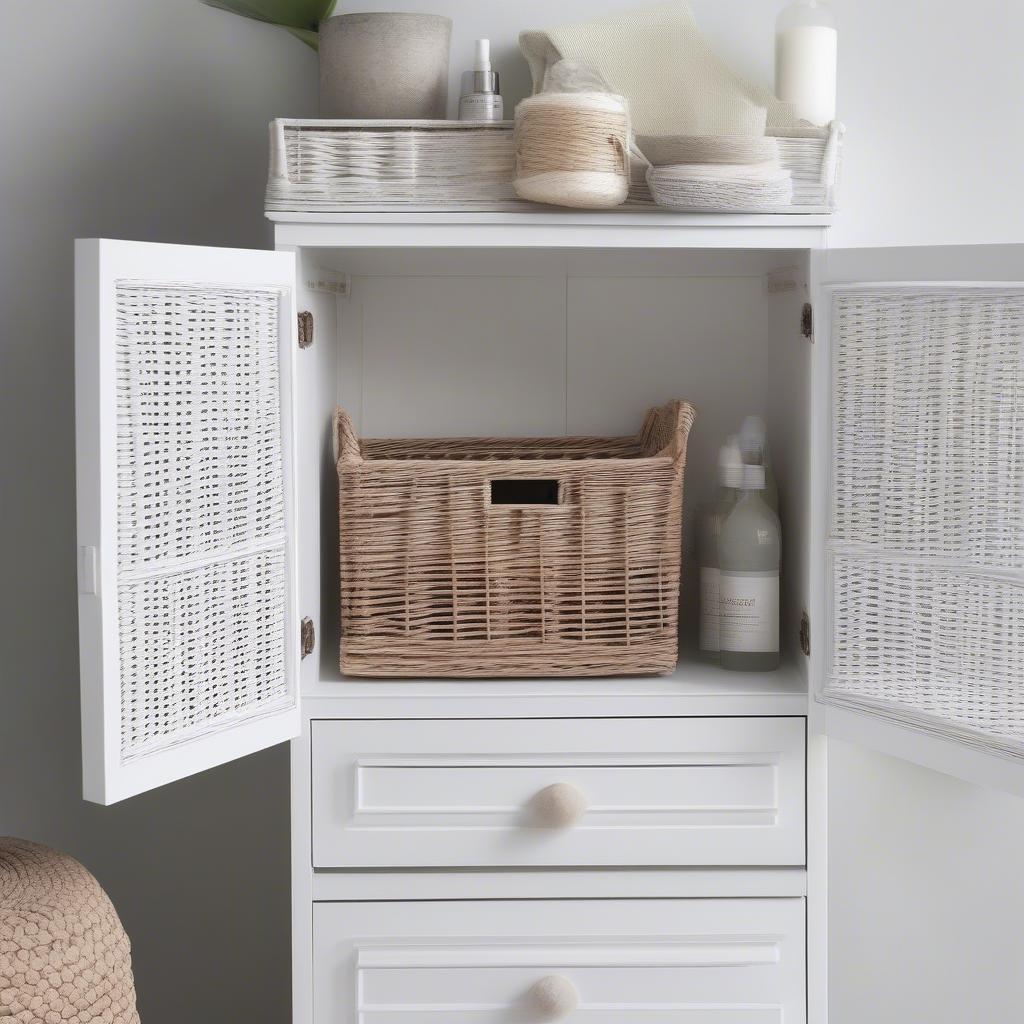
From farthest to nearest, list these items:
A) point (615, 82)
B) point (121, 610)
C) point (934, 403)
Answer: point (615, 82)
point (934, 403)
point (121, 610)

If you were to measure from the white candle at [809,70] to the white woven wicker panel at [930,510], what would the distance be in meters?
0.25

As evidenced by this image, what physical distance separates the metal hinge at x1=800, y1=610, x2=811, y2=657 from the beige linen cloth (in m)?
0.51

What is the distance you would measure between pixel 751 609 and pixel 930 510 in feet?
0.72

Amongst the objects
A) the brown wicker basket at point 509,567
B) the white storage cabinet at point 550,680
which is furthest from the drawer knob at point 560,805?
the brown wicker basket at point 509,567

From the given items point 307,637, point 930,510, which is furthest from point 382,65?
point 930,510

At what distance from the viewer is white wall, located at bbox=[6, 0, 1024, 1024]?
132cm

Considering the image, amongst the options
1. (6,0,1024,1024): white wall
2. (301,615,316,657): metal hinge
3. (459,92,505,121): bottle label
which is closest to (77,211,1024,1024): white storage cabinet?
(301,615,316,657): metal hinge

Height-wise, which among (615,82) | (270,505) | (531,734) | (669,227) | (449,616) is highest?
(615,82)

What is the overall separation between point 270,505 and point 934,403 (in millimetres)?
589

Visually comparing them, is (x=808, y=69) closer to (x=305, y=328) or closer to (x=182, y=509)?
(x=305, y=328)

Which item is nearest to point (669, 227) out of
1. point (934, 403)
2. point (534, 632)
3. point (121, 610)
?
point (934, 403)

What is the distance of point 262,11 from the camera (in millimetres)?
1202

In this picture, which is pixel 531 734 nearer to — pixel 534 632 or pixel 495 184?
pixel 534 632

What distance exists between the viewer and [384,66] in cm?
111
